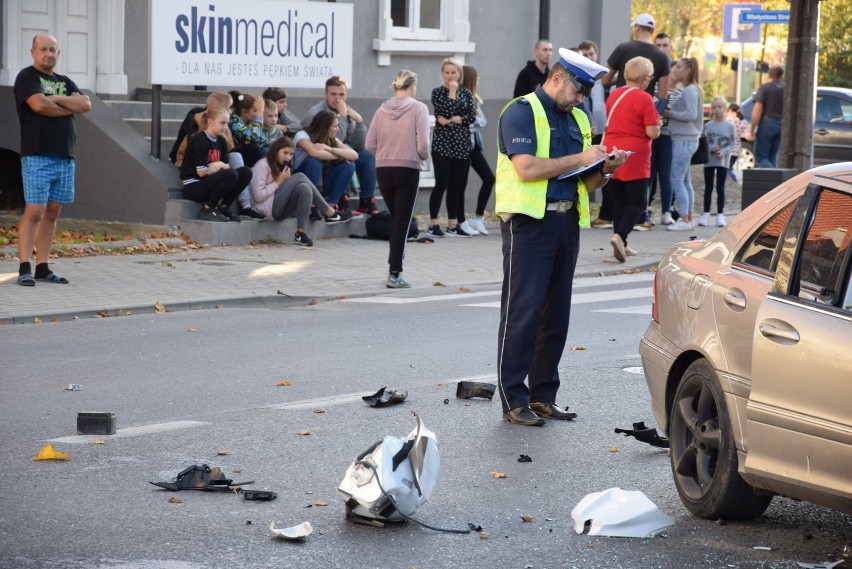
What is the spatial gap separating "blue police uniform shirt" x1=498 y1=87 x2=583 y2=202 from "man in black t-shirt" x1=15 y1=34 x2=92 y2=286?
18.1 ft

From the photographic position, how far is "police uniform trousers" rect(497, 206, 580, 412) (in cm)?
769

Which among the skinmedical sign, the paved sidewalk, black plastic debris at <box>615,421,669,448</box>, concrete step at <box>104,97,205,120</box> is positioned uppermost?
the skinmedical sign

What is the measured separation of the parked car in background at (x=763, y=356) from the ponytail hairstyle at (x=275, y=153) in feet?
32.1

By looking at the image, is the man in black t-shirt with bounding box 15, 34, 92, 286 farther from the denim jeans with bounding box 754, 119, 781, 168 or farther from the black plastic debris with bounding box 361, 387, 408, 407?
the denim jeans with bounding box 754, 119, 781, 168

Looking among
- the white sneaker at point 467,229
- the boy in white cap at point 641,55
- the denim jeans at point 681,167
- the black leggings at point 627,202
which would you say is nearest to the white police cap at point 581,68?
the black leggings at point 627,202

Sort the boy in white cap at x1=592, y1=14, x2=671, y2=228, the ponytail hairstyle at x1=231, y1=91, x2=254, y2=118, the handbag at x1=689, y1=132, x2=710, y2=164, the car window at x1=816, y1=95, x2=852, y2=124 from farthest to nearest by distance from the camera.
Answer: the car window at x1=816, y1=95, x2=852, y2=124
the handbag at x1=689, y1=132, x2=710, y2=164
the boy in white cap at x1=592, y1=14, x2=671, y2=228
the ponytail hairstyle at x1=231, y1=91, x2=254, y2=118

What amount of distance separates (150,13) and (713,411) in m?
11.2

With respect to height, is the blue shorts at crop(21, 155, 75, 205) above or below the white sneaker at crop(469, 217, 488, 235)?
above

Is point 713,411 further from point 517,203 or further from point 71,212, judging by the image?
point 71,212

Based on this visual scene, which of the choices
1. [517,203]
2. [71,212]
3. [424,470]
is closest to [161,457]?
[424,470]

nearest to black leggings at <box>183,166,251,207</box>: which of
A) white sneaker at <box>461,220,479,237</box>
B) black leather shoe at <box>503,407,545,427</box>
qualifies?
white sneaker at <box>461,220,479,237</box>

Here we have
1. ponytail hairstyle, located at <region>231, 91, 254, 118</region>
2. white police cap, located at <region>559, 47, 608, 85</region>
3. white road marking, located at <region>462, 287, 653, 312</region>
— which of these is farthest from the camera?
ponytail hairstyle, located at <region>231, 91, 254, 118</region>

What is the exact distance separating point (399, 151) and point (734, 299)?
7522 millimetres

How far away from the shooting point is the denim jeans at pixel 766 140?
21719mm
